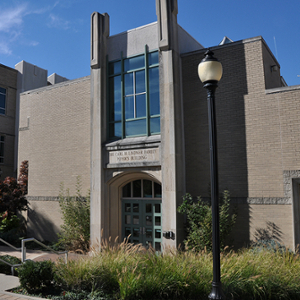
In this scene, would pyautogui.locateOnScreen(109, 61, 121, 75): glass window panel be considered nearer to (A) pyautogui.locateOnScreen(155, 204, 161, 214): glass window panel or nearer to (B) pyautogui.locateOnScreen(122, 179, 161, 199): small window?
(B) pyautogui.locateOnScreen(122, 179, 161, 199): small window

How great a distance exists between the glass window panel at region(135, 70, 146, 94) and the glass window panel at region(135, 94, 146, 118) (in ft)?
0.84

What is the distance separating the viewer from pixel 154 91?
12953mm

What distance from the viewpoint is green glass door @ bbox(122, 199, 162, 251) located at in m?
13.0

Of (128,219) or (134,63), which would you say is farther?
(128,219)

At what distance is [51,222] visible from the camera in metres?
16.2

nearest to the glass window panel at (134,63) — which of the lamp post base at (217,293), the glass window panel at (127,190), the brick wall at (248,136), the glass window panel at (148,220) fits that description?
the brick wall at (248,136)

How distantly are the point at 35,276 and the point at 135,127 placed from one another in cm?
706

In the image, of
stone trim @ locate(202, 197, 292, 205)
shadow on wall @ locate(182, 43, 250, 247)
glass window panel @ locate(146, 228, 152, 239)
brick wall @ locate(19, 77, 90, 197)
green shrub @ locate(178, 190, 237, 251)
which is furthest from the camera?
brick wall @ locate(19, 77, 90, 197)

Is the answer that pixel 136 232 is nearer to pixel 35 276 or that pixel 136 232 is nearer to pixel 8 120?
pixel 35 276

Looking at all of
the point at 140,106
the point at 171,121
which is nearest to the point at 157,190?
the point at 171,121

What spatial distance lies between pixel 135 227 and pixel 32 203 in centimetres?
667

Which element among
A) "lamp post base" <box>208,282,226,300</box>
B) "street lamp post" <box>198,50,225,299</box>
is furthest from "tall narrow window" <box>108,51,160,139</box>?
"lamp post base" <box>208,282,226,300</box>

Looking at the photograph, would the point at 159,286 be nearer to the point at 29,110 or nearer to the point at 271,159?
the point at 271,159

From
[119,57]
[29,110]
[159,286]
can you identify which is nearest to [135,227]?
[159,286]
